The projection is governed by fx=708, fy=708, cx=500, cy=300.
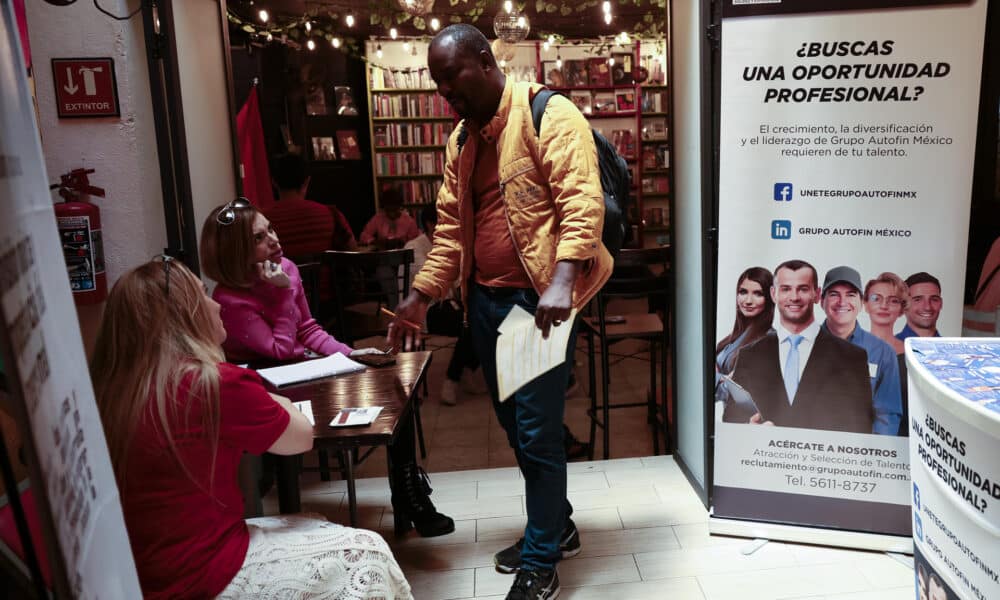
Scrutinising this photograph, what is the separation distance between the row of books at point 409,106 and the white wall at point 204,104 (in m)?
4.47

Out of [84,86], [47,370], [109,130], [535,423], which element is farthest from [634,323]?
[47,370]

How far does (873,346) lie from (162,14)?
259 cm

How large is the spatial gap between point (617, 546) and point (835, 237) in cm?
126

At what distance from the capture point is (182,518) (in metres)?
1.37

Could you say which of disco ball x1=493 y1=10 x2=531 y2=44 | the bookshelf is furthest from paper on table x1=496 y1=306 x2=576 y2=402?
the bookshelf

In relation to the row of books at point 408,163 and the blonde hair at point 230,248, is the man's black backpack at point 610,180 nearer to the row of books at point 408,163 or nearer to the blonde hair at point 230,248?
the blonde hair at point 230,248

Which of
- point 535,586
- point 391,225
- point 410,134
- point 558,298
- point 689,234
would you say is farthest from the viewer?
point 410,134

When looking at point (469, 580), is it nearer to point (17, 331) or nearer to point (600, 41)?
point (17, 331)

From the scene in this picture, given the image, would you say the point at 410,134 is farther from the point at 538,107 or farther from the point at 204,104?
the point at 538,107

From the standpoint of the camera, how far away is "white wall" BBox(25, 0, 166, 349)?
2.27 m

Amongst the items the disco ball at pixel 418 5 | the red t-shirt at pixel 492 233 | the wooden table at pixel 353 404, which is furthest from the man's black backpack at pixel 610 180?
the disco ball at pixel 418 5

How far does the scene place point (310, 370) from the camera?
7.13 feet

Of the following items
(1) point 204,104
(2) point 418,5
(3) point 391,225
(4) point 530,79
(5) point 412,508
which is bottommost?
(5) point 412,508

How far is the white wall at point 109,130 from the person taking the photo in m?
2.27
